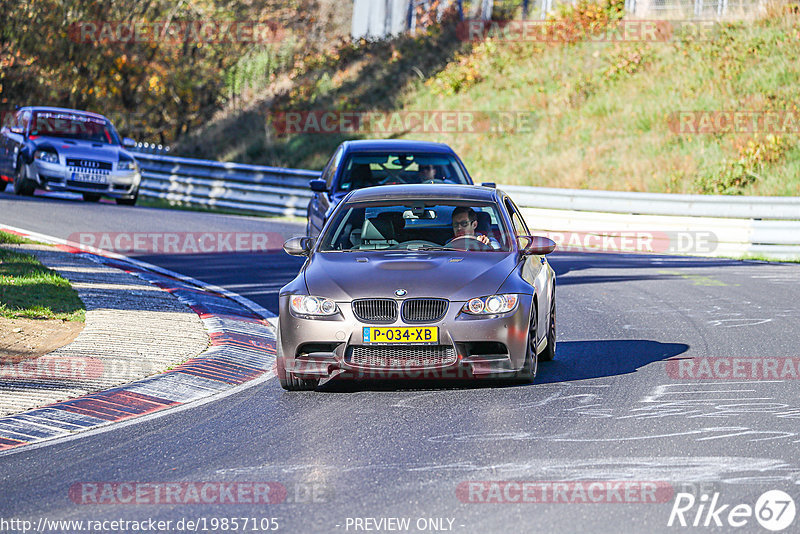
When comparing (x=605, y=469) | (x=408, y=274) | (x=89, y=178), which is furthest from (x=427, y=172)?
(x=89, y=178)

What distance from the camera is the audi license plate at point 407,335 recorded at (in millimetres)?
8562

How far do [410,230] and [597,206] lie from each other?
1269 centimetres

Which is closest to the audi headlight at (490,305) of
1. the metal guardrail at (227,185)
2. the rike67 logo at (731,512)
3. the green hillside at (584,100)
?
the rike67 logo at (731,512)

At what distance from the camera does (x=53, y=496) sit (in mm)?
6258

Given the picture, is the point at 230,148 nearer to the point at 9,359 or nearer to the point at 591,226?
the point at 591,226

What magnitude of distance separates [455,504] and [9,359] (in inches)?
202

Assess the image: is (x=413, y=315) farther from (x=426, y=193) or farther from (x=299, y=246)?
(x=426, y=193)

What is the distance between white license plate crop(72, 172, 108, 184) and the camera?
25078 mm

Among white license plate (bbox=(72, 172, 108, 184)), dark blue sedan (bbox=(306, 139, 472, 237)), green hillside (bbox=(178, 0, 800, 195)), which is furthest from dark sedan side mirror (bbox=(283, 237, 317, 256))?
white license plate (bbox=(72, 172, 108, 184))

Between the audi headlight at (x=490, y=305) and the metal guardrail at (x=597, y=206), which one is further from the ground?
the audi headlight at (x=490, y=305)

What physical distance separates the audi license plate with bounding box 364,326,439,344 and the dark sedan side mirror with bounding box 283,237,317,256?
1.40 meters

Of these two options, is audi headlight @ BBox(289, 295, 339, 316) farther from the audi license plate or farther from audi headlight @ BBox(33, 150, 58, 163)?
audi headlight @ BBox(33, 150, 58, 163)

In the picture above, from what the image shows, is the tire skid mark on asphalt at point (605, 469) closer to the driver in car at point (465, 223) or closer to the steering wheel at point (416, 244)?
the steering wheel at point (416, 244)

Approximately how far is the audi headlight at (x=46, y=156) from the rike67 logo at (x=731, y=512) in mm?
21020
